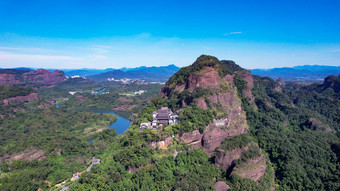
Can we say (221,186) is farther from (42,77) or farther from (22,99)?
(42,77)

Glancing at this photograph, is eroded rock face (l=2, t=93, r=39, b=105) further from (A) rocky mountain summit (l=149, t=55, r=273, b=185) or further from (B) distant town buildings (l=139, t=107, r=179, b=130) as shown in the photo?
(B) distant town buildings (l=139, t=107, r=179, b=130)

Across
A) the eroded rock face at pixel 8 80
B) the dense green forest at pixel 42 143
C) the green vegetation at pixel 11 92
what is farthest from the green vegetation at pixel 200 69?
the eroded rock face at pixel 8 80

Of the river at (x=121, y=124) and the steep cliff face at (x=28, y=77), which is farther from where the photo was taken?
the steep cliff face at (x=28, y=77)

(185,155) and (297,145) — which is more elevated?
(185,155)

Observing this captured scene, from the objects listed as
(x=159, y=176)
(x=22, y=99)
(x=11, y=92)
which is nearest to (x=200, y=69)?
(x=159, y=176)

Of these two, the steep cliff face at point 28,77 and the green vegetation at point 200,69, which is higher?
the green vegetation at point 200,69

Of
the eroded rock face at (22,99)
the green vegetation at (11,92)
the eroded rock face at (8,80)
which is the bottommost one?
the eroded rock face at (22,99)

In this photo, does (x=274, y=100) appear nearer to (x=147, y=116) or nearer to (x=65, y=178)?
(x=147, y=116)

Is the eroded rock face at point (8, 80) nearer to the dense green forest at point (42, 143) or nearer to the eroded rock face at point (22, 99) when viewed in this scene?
the eroded rock face at point (22, 99)
